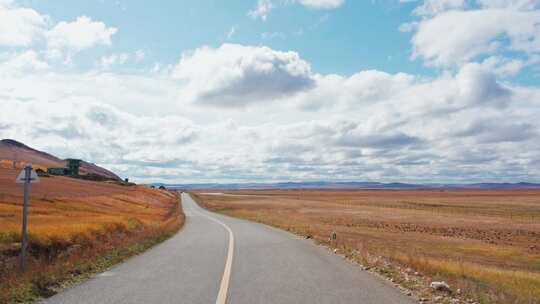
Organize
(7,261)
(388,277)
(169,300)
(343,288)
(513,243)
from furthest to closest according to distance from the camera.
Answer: (513,243)
(7,261)
(388,277)
(343,288)
(169,300)

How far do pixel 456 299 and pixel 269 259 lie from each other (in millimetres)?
6810

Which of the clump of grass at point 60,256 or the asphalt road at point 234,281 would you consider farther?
the clump of grass at point 60,256

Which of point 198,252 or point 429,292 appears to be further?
point 198,252

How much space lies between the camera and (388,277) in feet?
38.9

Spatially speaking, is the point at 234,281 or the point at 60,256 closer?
the point at 234,281

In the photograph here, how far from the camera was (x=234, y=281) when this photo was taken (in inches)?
413

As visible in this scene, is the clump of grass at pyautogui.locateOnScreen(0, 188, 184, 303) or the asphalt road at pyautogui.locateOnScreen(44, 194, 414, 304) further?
the clump of grass at pyautogui.locateOnScreen(0, 188, 184, 303)

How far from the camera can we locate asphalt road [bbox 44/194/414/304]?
8.76 meters

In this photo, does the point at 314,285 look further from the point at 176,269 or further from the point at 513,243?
the point at 513,243

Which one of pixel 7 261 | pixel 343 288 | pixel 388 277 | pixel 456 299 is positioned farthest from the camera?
pixel 7 261

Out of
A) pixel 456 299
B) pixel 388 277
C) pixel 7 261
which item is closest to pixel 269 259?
pixel 388 277

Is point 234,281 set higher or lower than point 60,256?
higher

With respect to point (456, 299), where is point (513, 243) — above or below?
below

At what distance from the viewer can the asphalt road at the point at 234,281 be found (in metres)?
8.76
